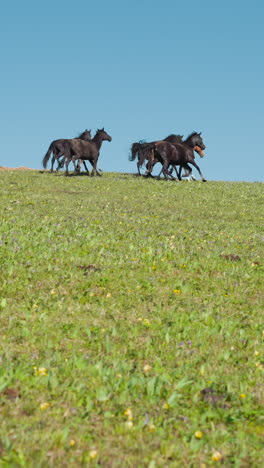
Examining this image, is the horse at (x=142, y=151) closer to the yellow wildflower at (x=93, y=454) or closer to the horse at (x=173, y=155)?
the horse at (x=173, y=155)

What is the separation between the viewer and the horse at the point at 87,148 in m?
38.8

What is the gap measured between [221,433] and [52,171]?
122 ft

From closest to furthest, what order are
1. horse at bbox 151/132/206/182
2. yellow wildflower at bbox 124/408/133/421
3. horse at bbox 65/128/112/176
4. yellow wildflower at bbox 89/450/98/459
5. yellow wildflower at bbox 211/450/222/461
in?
1. yellow wildflower at bbox 89/450/98/459
2. yellow wildflower at bbox 211/450/222/461
3. yellow wildflower at bbox 124/408/133/421
4. horse at bbox 151/132/206/182
5. horse at bbox 65/128/112/176

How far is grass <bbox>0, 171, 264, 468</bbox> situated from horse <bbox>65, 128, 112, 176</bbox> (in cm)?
2216

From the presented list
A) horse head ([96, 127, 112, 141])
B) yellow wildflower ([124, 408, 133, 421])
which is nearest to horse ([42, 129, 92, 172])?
horse head ([96, 127, 112, 141])

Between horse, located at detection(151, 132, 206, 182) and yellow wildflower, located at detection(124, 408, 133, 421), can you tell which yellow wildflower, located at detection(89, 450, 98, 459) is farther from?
horse, located at detection(151, 132, 206, 182)

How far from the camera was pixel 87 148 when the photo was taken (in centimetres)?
3938

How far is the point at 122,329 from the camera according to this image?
8609 mm

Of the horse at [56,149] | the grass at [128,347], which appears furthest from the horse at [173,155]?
the grass at [128,347]

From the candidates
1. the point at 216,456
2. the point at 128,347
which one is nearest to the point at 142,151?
the point at 128,347

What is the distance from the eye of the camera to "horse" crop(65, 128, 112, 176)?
38.8m

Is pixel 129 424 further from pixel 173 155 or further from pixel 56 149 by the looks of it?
pixel 56 149

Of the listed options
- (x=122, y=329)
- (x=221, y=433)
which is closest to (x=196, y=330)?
(x=122, y=329)

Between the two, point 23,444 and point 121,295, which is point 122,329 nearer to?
point 121,295
